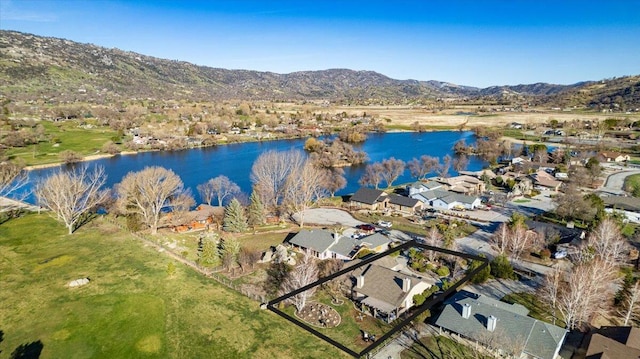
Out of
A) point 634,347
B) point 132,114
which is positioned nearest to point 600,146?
point 634,347

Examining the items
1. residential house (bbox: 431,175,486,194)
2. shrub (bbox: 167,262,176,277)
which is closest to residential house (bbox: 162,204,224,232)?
shrub (bbox: 167,262,176,277)

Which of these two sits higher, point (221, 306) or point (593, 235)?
point (593, 235)

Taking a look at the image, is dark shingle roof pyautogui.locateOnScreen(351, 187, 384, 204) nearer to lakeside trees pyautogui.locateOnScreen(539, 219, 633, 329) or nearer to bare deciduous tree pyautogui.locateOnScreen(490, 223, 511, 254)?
bare deciduous tree pyautogui.locateOnScreen(490, 223, 511, 254)

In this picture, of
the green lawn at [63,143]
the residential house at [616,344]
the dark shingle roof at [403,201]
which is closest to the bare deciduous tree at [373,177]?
the dark shingle roof at [403,201]

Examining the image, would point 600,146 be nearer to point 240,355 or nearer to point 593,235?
point 593,235

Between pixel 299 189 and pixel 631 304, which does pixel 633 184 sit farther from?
pixel 299 189

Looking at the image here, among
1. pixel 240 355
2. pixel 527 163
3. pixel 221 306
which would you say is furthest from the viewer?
pixel 527 163

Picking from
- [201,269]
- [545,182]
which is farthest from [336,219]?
[545,182]
